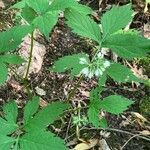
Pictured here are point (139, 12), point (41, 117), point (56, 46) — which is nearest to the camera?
point (41, 117)

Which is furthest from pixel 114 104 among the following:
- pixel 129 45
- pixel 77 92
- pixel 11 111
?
pixel 77 92

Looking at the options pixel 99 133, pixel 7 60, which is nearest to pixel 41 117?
pixel 7 60

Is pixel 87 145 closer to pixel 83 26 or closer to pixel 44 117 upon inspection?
pixel 44 117

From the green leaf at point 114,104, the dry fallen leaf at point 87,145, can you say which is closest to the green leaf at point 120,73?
the green leaf at point 114,104

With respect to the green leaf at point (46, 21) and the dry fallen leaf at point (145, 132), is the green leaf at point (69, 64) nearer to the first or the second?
the green leaf at point (46, 21)

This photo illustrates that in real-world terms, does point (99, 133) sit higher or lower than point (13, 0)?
lower

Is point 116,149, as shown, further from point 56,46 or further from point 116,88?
point 56,46
